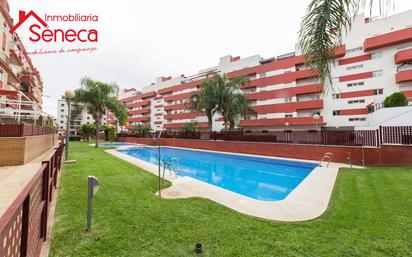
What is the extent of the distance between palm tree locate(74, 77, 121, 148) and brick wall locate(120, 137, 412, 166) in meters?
11.1

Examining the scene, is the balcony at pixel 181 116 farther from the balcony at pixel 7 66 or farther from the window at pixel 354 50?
the window at pixel 354 50

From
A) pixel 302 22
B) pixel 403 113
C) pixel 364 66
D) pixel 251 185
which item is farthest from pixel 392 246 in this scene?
pixel 364 66

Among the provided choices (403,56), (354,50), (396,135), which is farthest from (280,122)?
(396,135)

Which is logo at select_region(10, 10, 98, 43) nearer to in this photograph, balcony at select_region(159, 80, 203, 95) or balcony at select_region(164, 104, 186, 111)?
balcony at select_region(159, 80, 203, 95)

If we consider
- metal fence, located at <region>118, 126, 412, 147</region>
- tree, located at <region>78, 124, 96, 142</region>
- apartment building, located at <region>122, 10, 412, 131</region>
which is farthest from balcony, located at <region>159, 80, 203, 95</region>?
metal fence, located at <region>118, 126, 412, 147</region>

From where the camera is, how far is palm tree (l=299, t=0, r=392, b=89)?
294 cm

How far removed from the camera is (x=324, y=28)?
124 inches

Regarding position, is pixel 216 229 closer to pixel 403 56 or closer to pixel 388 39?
pixel 403 56

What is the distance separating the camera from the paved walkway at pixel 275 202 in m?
4.53

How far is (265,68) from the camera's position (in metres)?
31.3

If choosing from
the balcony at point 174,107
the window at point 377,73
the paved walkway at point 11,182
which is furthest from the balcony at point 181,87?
the paved walkway at point 11,182

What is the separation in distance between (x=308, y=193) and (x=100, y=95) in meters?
22.2

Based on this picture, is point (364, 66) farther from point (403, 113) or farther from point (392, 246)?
point (392, 246)

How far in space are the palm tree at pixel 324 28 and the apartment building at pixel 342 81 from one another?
52.7ft
